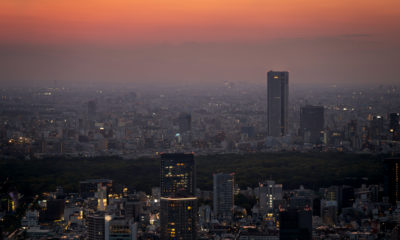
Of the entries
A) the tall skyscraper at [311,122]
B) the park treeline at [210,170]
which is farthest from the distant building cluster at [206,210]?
the tall skyscraper at [311,122]

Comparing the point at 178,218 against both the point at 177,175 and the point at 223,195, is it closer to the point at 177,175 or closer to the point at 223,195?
the point at 177,175

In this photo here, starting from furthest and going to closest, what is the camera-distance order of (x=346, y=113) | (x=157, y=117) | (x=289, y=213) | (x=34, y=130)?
(x=157, y=117) < (x=346, y=113) < (x=34, y=130) < (x=289, y=213)

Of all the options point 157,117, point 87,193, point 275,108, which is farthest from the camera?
point 275,108

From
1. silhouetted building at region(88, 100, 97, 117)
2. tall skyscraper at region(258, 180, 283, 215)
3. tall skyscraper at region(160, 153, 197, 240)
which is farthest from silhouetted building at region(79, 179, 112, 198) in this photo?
silhouetted building at region(88, 100, 97, 117)

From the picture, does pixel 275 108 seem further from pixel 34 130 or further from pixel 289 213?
pixel 289 213

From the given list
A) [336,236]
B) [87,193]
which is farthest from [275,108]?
[336,236]

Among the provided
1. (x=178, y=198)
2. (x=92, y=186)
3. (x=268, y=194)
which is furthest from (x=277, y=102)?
(x=178, y=198)

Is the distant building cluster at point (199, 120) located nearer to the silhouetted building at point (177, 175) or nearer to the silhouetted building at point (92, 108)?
the silhouetted building at point (92, 108)

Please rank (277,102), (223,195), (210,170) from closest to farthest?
1. (223,195)
2. (210,170)
3. (277,102)
